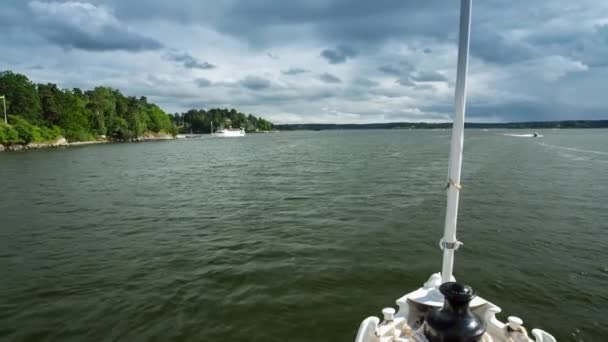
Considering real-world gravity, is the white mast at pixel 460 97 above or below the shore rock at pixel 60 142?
above

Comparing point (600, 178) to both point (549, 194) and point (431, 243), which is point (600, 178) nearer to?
point (549, 194)

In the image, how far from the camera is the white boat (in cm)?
358

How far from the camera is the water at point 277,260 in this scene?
311 inches

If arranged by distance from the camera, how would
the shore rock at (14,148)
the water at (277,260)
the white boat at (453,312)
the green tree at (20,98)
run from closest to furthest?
the white boat at (453,312) → the water at (277,260) → the shore rock at (14,148) → the green tree at (20,98)

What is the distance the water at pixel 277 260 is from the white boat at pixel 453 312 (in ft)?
9.65

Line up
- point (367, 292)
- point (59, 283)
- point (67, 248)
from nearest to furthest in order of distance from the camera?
point (367, 292), point (59, 283), point (67, 248)

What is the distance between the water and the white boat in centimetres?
294

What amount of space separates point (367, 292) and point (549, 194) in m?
18.2

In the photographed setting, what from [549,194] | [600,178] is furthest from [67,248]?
[600,178]

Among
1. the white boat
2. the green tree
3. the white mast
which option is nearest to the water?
the white boat

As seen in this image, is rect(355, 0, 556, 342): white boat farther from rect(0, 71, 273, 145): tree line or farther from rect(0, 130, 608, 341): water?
rect(0, 71, 273, 145): tree line

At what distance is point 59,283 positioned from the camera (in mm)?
9875

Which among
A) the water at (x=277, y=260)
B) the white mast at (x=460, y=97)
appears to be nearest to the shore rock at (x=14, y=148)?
the water at (x=277, y=260)

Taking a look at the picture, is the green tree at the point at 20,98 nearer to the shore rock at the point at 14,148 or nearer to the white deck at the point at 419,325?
the shore rock at the point at 14,148
